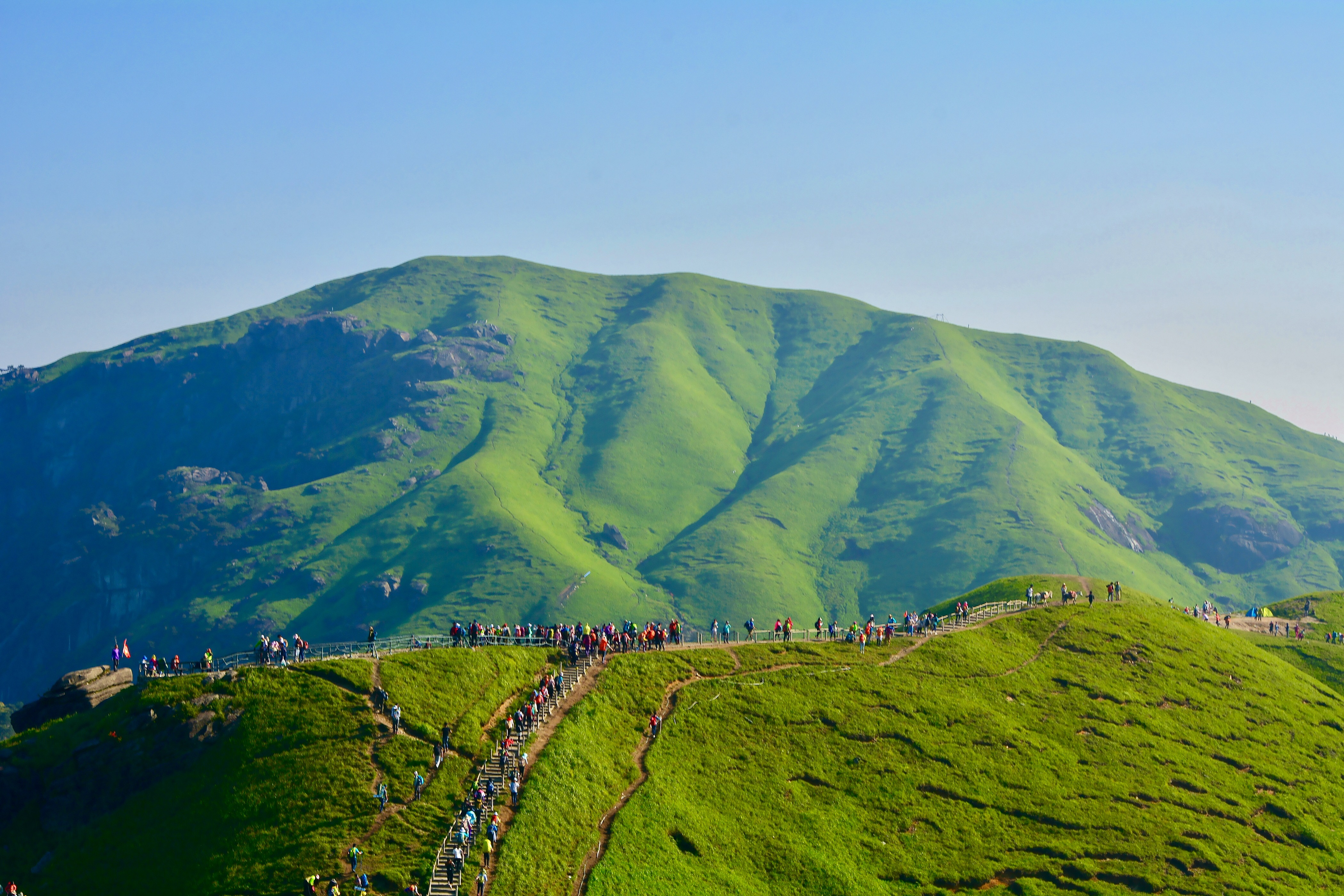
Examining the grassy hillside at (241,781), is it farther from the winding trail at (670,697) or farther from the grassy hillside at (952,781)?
the winding trail at (670,697)

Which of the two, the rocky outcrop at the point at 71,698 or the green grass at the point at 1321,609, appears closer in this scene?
the rocky outcrop at the point at 71,698

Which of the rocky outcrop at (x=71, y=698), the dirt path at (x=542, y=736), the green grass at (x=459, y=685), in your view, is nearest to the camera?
the dirt path at (x=542, y=736)

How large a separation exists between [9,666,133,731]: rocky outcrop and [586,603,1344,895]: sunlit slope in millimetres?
36626

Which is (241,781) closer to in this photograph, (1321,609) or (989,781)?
(989,781)

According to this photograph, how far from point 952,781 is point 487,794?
35404 mm

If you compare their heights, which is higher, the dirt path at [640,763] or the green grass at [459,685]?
the green grass at [459,685]

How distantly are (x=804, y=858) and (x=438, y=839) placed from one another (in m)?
23.4

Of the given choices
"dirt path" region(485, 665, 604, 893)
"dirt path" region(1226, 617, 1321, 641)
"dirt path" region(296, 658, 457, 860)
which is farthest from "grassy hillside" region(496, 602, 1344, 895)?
"dirt path" region(1226, 617, 1321, 641)

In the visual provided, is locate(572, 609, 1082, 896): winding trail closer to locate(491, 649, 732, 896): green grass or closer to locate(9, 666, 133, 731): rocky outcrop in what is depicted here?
locate(491, 649, 732, 896): green grass

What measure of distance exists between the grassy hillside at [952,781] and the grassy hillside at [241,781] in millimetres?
7519

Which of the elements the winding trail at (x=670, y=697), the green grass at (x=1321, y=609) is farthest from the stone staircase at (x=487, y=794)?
the green grass at (x=1321, y=609)

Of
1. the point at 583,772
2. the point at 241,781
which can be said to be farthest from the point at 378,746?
the point at 583,772

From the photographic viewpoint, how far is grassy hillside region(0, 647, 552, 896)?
185 ft

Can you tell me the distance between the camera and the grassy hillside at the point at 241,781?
56.3 meters
